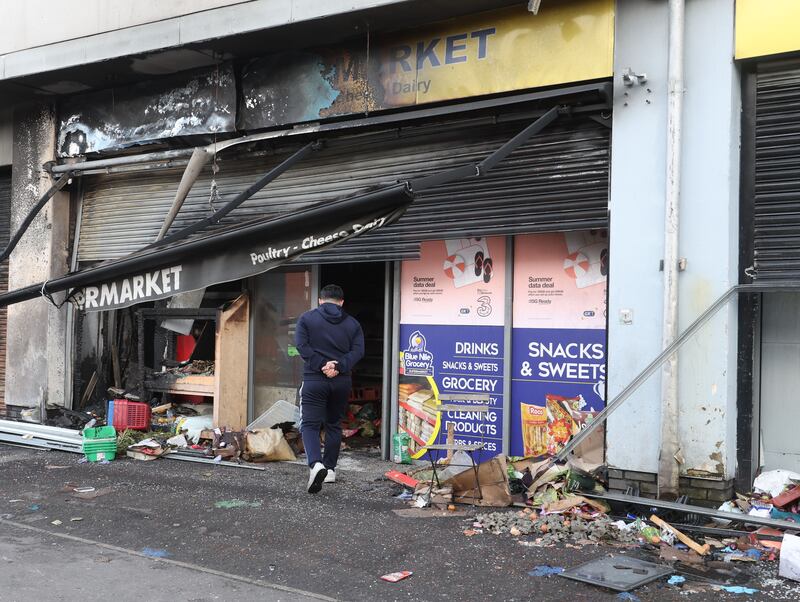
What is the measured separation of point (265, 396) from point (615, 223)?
16.2 ft

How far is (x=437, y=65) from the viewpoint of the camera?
24.2 feet

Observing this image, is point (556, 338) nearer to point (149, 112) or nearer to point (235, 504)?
point (235, 504)

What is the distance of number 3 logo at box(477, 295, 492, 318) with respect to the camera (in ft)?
25.3

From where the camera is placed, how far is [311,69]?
8.30 meters

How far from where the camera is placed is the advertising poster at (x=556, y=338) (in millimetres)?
7117

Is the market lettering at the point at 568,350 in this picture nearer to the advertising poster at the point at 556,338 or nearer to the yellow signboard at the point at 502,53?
the advertising poster at the point at 556,338

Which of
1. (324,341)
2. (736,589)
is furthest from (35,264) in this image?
(736,589)

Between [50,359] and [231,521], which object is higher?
[50,359]

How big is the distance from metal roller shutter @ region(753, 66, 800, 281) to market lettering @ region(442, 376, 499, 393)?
2.72m

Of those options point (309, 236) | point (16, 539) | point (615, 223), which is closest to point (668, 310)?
point (615, 223)

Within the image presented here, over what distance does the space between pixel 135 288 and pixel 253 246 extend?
4.78 feet

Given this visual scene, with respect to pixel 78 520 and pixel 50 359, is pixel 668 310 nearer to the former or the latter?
pixel 78 520

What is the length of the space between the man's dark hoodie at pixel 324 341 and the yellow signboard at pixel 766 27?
398 cm

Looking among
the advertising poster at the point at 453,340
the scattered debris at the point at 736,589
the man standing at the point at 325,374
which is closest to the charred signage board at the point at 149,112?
the advertising poster at the point at 453,340
